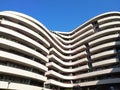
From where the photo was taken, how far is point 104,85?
39.8 metres

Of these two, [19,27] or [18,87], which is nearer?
[18,87]

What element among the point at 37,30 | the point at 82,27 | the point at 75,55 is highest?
the point at 82,27

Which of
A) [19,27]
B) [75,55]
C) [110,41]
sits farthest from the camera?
[75,55]

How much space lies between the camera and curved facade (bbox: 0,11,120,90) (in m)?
31.8

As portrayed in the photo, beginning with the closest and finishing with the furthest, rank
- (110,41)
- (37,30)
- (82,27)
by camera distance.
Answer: (37,30) < (110,41) < (82,27)

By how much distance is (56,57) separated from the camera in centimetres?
4766

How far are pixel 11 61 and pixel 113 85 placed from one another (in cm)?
2759

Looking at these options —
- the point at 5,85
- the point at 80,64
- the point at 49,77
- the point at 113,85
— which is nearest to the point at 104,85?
the point at 113,85

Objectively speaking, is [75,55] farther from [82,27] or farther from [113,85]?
[113,85]

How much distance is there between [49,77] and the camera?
4384cm

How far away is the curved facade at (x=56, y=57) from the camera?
3175 cm

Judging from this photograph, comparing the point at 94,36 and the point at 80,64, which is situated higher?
the point at 94,36

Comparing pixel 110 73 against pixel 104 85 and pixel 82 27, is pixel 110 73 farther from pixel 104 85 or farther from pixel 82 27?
A: pixel 82 27

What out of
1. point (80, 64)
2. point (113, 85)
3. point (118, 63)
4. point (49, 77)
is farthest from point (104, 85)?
point (49, 77)
